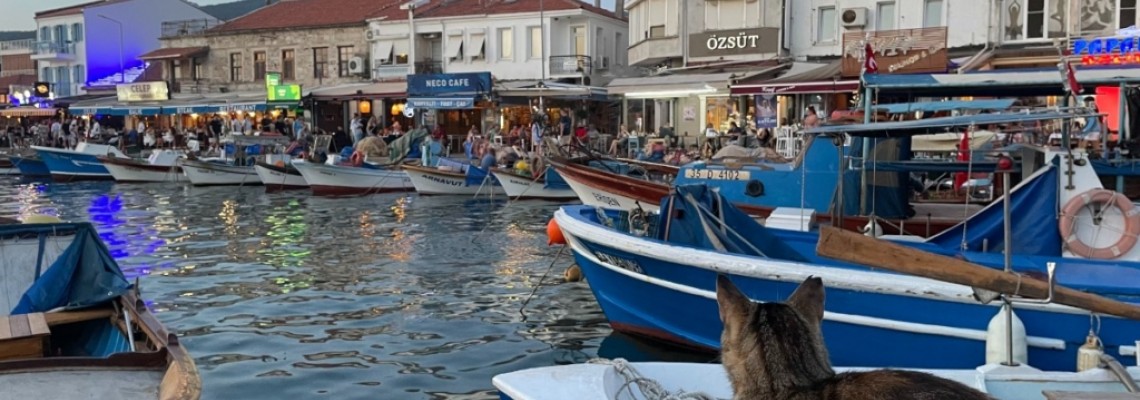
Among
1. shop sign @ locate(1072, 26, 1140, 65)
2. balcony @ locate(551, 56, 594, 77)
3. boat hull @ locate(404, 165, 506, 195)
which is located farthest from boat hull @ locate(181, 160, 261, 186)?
shop sign @ locate(1072, 26, 1140, 65)

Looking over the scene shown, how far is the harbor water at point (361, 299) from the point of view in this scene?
28.8 ft

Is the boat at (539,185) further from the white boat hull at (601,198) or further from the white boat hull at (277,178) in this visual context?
the white boat hull at (277,178)

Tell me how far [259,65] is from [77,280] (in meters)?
41.3

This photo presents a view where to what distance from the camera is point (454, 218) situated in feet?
67.8

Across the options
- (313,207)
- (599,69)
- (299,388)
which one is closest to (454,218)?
(313,207)

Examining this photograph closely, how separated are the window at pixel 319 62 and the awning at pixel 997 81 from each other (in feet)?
126

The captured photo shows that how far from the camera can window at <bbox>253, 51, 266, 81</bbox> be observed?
156ft

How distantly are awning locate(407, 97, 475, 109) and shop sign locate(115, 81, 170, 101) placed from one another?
541 inches

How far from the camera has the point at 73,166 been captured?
33094mm

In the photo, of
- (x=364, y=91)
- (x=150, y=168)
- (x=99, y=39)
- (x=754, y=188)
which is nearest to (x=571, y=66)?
(x=364, y=91)

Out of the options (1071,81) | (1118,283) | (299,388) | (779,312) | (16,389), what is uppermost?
(1071,81)

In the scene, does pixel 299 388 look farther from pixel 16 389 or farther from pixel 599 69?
pixel 599 69

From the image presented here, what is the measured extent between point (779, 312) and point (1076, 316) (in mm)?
4165

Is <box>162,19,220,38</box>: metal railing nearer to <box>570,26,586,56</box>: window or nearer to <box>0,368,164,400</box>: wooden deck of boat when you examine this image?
<box>570,26,586,56</box>: window
